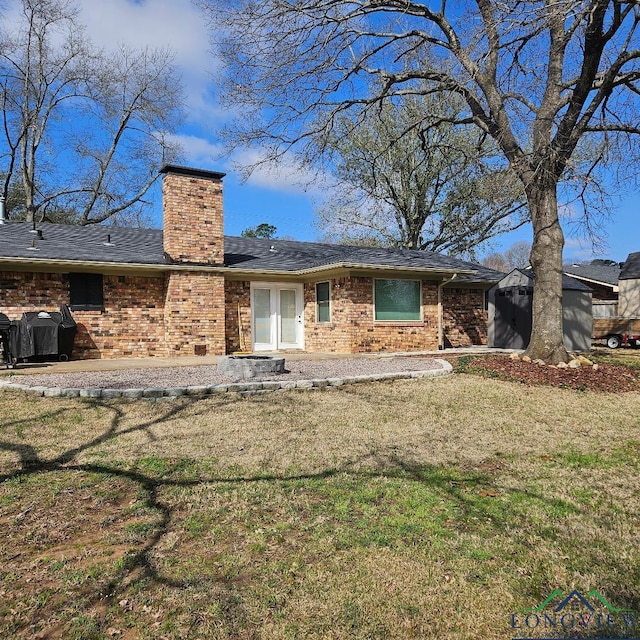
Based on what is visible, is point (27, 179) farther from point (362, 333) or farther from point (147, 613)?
point (147, 613)

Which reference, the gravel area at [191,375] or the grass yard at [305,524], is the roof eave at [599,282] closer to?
the gravel area at [191,375]

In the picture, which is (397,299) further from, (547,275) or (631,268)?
(631,268)

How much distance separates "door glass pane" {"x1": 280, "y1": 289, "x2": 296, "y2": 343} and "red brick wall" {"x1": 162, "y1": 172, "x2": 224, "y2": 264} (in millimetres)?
2370

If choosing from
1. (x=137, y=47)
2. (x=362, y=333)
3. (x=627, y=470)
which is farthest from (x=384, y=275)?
(x=137, y=47)

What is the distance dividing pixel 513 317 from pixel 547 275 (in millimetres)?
5865

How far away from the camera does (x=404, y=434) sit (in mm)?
4785

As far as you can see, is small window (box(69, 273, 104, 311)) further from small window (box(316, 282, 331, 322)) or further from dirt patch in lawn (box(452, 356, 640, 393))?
dirt patch in lawn (box(452, 356, 640, 393))

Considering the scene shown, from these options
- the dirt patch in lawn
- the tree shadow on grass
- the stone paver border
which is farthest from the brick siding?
the tree shadow on grass

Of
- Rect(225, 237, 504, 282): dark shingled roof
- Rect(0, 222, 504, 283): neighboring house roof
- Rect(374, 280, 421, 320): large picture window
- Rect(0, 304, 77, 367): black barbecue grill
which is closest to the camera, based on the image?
Rect(0, 304, 77, 367): black barbecue grill

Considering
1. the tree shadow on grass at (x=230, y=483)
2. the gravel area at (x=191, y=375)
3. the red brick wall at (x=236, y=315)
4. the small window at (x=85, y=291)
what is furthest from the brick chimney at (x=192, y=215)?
the tree shadow on grass at (x=230, y=483)

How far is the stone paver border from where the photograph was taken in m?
6.14

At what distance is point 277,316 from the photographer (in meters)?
13.7

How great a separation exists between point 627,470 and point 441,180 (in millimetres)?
20027

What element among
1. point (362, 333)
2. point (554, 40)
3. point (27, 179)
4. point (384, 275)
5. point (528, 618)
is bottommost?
point (528, 618)
